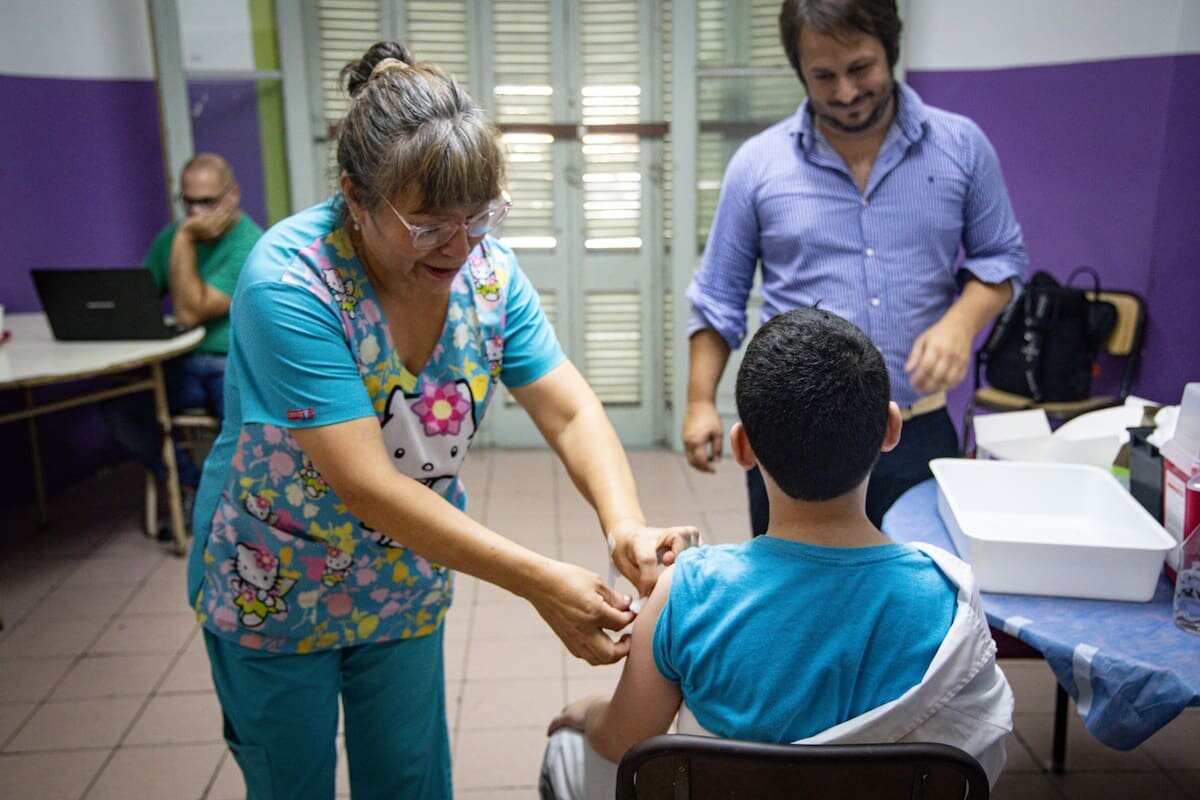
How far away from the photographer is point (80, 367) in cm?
292

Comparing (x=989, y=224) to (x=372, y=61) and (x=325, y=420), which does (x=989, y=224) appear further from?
(x=325, y=420)

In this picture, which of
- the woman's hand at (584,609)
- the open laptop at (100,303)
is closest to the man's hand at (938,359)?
the woman's hand at (584,609)

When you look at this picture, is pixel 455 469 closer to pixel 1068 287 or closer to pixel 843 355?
pixel 843 355

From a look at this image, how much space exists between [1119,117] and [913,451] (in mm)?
2543

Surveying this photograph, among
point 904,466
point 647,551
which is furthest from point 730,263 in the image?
point 647,551

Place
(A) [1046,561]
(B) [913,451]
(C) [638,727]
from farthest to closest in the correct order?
(B) [913,451] < (A) [1046,561] < (C) [638,727]

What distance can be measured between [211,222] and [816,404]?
10.1 ft

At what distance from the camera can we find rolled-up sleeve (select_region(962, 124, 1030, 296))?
1967 millimetres

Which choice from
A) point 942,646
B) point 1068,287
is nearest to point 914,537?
point 942,646

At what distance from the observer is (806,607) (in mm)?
1050

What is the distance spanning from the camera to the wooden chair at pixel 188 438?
3.52 metres

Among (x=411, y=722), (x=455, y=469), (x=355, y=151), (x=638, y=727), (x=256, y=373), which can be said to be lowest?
(x=411, y=722)

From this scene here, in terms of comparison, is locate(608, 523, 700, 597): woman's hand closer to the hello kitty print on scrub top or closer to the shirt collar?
the hello kitty print on scrub top

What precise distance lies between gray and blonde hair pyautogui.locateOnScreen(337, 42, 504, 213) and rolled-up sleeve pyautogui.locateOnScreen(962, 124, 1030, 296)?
118cm
